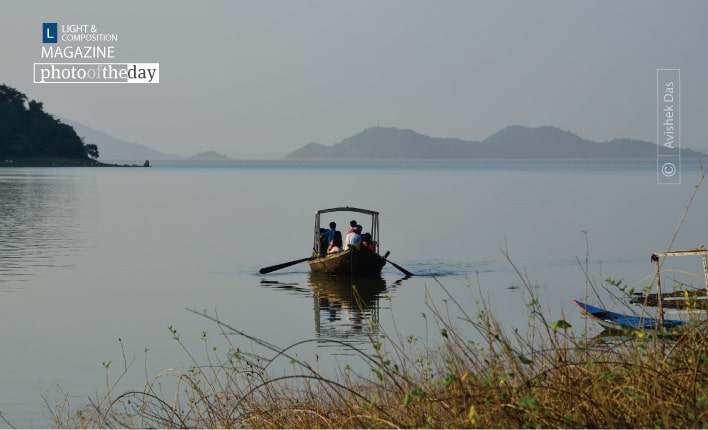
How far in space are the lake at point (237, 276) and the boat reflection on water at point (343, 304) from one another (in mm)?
87

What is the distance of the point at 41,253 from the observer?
3906cm

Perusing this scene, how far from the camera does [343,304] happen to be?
1005 inches

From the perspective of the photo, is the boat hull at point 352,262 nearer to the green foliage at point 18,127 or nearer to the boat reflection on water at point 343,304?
the boat reflection on water at point 343,304

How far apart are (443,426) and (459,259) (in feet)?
111

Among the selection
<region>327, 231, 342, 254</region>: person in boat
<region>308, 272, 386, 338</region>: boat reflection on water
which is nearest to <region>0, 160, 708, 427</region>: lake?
<region>308, 272, 386, 338</region>: boat reflection on water

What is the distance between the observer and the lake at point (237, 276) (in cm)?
1866

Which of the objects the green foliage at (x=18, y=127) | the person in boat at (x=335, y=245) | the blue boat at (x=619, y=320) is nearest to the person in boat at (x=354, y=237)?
the person in boat at (x=335, y=245)

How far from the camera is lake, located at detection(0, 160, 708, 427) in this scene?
734 inches

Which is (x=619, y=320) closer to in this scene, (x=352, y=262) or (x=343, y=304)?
(x=343, y=304)

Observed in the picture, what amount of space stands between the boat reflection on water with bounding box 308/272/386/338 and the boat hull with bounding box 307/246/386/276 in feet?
1.12

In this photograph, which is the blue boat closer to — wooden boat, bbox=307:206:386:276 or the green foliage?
wooden boat, bbox=307:206:386:276

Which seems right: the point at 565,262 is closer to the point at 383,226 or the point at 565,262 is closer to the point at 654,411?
the point at 383,226

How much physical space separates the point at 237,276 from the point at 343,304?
8508mm

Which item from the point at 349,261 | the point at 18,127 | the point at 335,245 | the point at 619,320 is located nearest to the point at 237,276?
the point at 335,245
